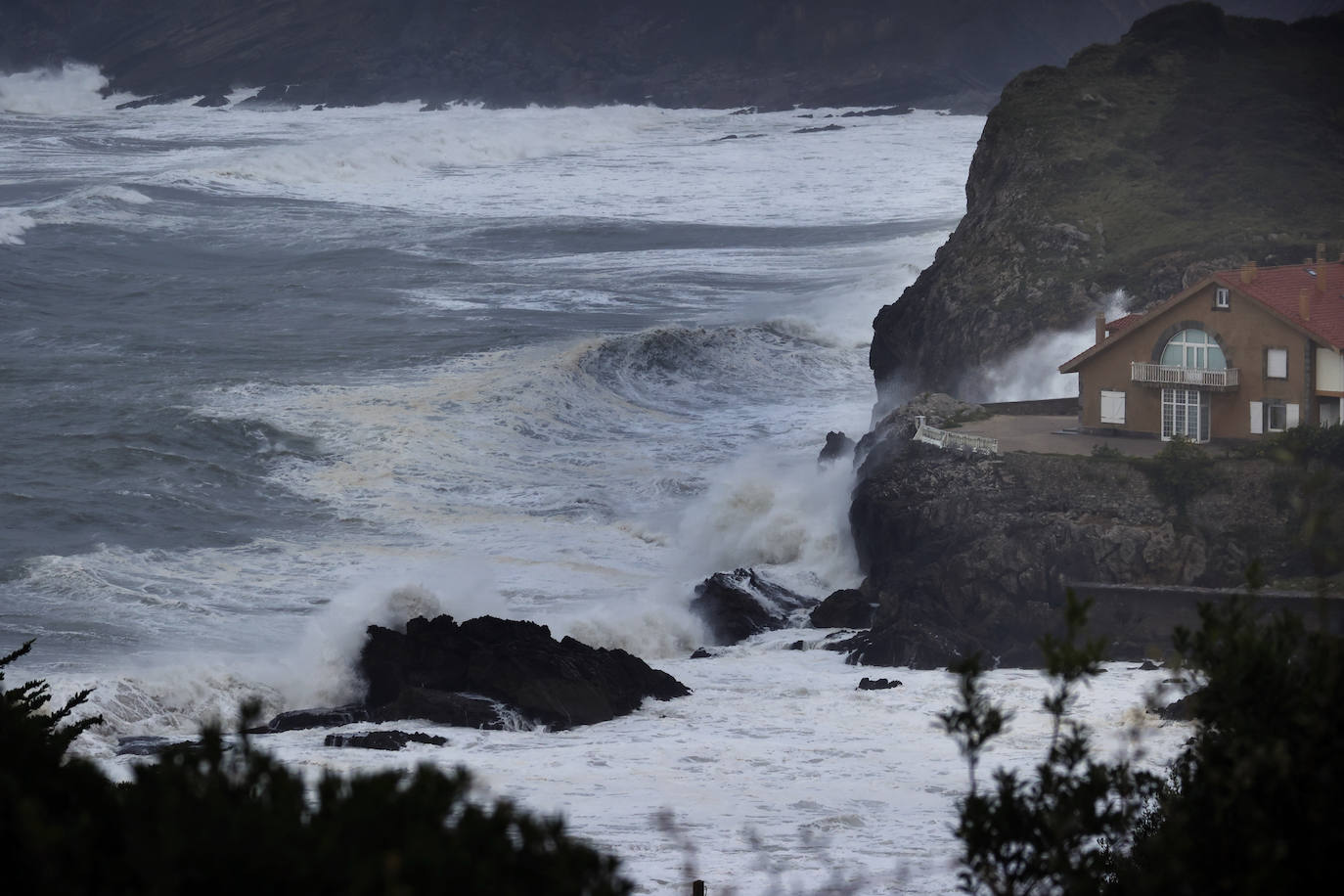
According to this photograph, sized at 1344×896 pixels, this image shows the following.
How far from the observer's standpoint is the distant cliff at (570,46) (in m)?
155

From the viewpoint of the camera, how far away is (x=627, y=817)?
1811 cm

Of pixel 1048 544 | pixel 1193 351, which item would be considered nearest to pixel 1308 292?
pixel 1193 351

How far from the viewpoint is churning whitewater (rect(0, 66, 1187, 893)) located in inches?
795

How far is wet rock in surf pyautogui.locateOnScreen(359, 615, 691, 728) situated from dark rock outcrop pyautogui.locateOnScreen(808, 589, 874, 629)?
12.9 feet

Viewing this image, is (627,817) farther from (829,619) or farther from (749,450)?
(749,450)

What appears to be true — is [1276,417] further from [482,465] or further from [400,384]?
[400,384]

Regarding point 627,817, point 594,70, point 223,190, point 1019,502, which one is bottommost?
point 627,817

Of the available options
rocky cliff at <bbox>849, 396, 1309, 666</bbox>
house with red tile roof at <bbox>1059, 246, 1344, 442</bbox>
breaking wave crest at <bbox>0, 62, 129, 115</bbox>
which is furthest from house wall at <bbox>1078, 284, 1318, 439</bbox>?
breaking wave crest at <bbox>0, 62, 129, 115</bbox>

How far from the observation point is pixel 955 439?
2870 cm

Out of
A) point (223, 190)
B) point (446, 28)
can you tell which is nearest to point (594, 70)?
point (446, 28)

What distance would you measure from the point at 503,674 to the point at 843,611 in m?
6.23

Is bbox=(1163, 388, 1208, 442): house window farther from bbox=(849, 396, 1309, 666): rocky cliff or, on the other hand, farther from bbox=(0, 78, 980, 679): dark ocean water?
bbox=(0, 78, 980, 679): dark ocean water

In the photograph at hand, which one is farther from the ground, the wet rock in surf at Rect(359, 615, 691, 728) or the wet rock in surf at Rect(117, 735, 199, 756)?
the wet rock in surf at Rect(359, 615, 691, 728)

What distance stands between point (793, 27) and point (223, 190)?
96838mm
